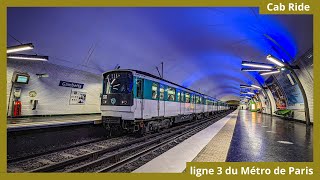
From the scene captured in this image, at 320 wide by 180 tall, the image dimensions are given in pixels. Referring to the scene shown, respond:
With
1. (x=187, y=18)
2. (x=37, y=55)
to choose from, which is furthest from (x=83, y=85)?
(x=187, y=18)

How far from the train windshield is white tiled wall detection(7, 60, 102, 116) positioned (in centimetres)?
570

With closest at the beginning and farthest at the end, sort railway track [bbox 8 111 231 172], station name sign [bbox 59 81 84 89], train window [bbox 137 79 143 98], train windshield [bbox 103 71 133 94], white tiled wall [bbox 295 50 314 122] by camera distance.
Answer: railway track [bbox 8 111 231 172] → train windshield [bbox 103 71 133 94] → train window [bbox 137 79 143 98] → white tiled wall [bbox 295 50 314 122] → station name sign [bbox 59 81 84 89]

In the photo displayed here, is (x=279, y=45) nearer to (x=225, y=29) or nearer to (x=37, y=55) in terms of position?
(x=225, y=29)

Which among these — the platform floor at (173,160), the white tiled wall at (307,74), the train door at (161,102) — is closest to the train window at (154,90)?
the train door at (161,102)

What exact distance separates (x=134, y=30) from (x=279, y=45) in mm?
7959

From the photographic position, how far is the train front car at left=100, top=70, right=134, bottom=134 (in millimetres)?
8703

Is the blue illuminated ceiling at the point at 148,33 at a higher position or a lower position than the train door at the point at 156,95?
higher

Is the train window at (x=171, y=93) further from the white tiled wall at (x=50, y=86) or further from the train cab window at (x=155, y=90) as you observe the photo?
the white tiled wall at (x=50, y=86)

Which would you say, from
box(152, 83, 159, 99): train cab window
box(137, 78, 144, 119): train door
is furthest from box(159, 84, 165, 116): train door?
box(137, 78, 144, 119): train door

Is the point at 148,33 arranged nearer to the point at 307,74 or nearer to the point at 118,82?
the point at 118,82

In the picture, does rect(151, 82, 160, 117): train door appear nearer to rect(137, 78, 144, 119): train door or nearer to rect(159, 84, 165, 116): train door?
rect(159, 84, 165, 116): train door

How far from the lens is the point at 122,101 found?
885 centimetres

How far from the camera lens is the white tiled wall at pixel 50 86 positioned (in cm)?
1205

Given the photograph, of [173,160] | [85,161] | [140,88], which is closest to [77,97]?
[140,88]
